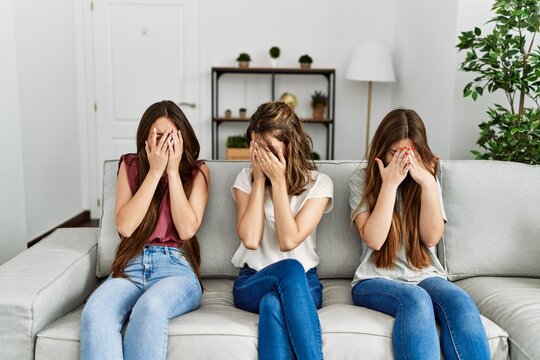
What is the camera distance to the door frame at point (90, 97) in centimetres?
485

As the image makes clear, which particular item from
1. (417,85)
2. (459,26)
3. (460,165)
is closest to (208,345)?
(460,165)

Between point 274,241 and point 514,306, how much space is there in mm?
766

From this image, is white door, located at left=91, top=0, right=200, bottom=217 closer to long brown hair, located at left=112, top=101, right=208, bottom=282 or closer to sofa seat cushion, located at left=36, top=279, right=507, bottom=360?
long brown hair, located at left=112, top=101, right=208, bottom=282

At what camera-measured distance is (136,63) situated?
4.92 m

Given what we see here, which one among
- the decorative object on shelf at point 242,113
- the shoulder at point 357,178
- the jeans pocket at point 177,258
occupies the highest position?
the decorative object on shelf at point 242,113

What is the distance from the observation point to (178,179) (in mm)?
1972

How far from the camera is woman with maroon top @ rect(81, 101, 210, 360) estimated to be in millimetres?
1735

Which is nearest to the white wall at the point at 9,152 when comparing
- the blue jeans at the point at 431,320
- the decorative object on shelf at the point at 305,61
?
the blue jeans at the point at 431,320

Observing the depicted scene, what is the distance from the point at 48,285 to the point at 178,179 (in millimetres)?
517

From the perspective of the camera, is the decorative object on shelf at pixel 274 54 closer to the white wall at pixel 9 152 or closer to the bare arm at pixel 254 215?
the white wall at pixel 9 152

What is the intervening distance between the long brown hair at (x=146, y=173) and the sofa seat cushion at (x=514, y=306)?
941 millimetres

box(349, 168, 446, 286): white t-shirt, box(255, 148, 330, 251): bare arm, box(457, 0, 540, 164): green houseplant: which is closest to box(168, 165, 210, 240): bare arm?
box(255, 148, 330, 251): bare arm

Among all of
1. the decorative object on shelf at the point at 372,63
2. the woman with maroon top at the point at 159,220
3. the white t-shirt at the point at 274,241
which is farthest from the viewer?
the decorative object on shelf at the point at 372,63

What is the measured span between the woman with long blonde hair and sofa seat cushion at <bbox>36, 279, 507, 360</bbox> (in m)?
0.11
